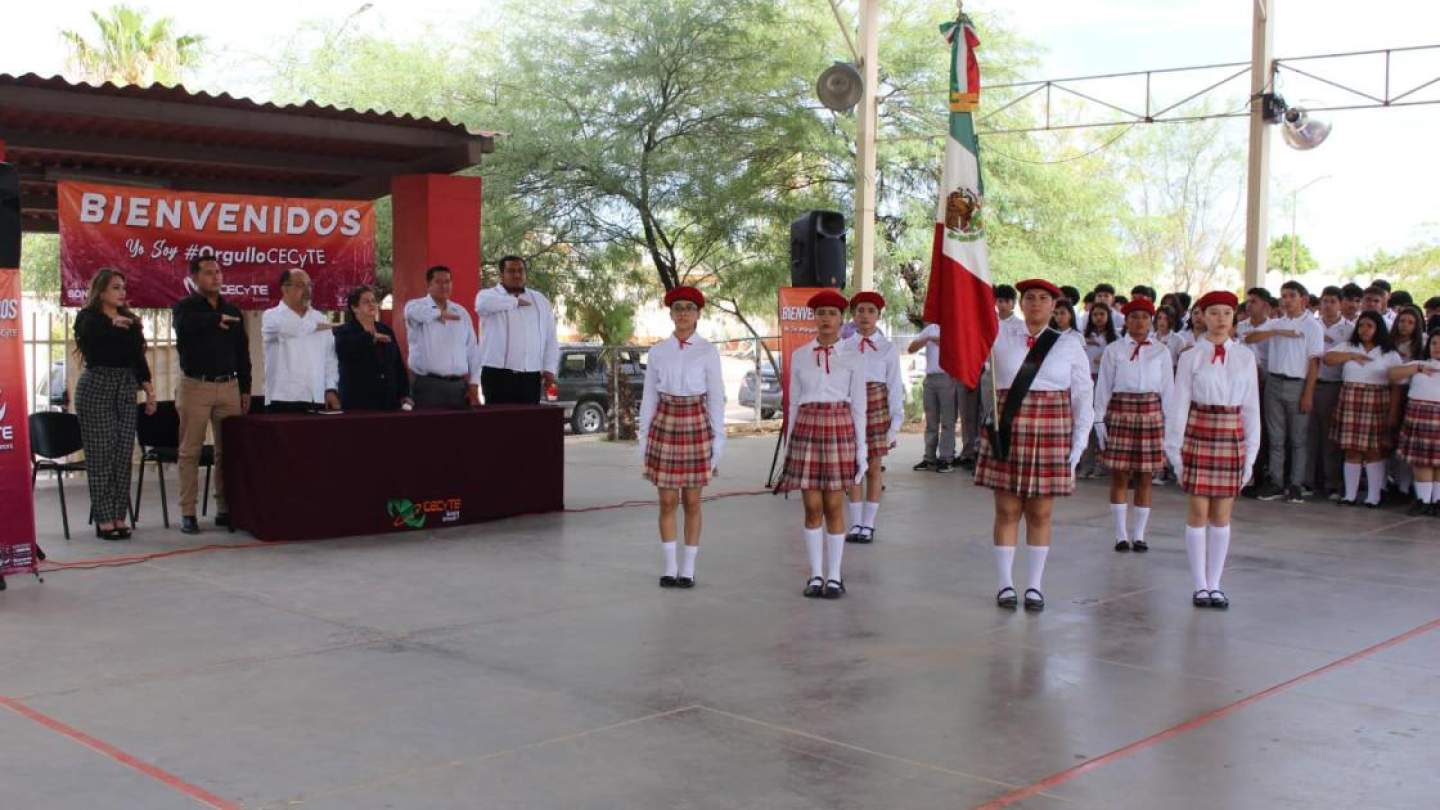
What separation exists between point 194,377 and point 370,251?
3451mm

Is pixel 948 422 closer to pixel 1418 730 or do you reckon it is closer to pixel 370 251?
pixel 370 251

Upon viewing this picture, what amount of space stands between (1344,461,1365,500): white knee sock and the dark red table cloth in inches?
285

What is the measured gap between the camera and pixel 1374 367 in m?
11.5

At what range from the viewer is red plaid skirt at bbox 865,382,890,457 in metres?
9.23

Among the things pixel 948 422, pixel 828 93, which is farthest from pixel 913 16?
pixel 948 422

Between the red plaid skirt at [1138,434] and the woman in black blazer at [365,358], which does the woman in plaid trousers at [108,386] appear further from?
the red plaid skirt at [1138,434]

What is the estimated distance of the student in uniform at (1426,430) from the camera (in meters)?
11.0

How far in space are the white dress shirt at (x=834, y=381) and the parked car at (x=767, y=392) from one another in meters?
15.0

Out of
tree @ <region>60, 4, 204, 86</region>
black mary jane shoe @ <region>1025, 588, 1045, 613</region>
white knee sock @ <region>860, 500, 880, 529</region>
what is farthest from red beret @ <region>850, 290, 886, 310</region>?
tree @ <region>60, 4, 204, 86</region>

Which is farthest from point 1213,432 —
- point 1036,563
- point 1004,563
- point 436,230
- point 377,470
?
point 436,230

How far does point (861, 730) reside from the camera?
4949mm

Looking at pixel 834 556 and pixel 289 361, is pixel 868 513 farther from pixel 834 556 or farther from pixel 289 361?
pixel 289 361

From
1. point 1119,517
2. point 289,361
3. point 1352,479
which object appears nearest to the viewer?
point 1119,517

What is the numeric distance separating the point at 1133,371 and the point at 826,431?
2782 mm
